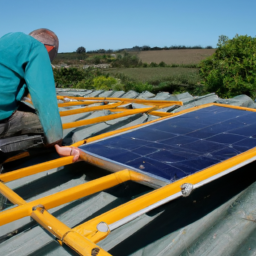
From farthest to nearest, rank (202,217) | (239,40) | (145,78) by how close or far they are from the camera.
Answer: (145,78)
(239,40)
(202,217)

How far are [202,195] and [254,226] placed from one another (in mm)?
503

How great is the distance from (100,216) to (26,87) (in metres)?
1.93

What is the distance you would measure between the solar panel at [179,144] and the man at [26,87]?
1.45 feet

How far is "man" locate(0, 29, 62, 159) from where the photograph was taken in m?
2.73

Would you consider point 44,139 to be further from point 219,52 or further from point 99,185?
point 219,52

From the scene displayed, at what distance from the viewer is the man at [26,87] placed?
8.95ft

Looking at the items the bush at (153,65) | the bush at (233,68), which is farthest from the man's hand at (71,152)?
the bush at (153,65)

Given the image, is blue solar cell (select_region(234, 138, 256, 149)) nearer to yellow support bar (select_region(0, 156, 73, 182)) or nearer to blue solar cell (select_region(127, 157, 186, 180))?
blue solar cell (select_region(127, 157, 186, 180))

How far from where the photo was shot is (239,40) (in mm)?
13125

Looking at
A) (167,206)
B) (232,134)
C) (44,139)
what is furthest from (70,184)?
(232,134)

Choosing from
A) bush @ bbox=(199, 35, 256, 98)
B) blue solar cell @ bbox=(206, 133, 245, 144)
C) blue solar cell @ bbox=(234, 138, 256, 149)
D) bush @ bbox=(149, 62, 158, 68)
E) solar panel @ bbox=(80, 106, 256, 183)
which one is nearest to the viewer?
solar panel @ bbox=(80, 106, 256, 183)

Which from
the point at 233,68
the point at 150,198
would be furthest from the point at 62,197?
the point at 233,68

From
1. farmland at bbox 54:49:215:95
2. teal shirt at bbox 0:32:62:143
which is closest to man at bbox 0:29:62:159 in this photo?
teal shirt at bbox 0:32:62:143

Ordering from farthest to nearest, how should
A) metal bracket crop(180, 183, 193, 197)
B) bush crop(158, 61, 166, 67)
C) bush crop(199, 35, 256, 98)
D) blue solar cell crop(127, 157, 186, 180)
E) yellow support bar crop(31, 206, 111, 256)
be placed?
bush crop(158, 61, 166, 67), bush crop(199, 35, 256, 98), blue solar cell crop(127, 157, 186, 180), metal bracket crop(180, 183, 193, 197), yellow support bar crop(31, 206, 111, 256)
